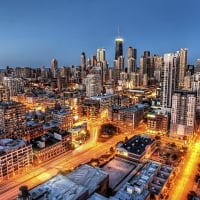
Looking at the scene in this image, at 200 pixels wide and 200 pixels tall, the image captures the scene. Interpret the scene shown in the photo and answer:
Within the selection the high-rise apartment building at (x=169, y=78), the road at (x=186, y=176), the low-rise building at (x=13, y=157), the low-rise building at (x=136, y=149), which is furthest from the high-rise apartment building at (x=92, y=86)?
the low-rise building at (x=13, y=157)

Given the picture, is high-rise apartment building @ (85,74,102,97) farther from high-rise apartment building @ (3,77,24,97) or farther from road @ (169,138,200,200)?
road @ (169,138,200,200)

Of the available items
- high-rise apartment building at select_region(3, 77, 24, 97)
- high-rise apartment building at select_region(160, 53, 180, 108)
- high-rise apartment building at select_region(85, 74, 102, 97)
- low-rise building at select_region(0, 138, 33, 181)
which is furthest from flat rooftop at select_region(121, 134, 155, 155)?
high-rise apartment building at select_region(3, 77, 24, 97)

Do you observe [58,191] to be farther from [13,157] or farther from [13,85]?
[13,85]

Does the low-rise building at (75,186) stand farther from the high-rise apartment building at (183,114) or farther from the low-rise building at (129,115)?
the low-rise building at (129,115)

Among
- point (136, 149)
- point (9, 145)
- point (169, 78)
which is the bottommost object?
point (136, 149)

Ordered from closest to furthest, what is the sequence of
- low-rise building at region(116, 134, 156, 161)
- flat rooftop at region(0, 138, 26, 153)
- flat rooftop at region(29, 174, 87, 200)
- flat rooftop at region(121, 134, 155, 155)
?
flat rooftop at region(29, 174, 87, 200), flat rooftop at region(0, 138, 26, 153), low-rise building at region(116, 134, 156, 161), flat rooftop at region(121, 134, 155, 155)

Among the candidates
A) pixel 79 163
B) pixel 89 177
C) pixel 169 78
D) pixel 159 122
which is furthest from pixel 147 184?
pixel 169 78
